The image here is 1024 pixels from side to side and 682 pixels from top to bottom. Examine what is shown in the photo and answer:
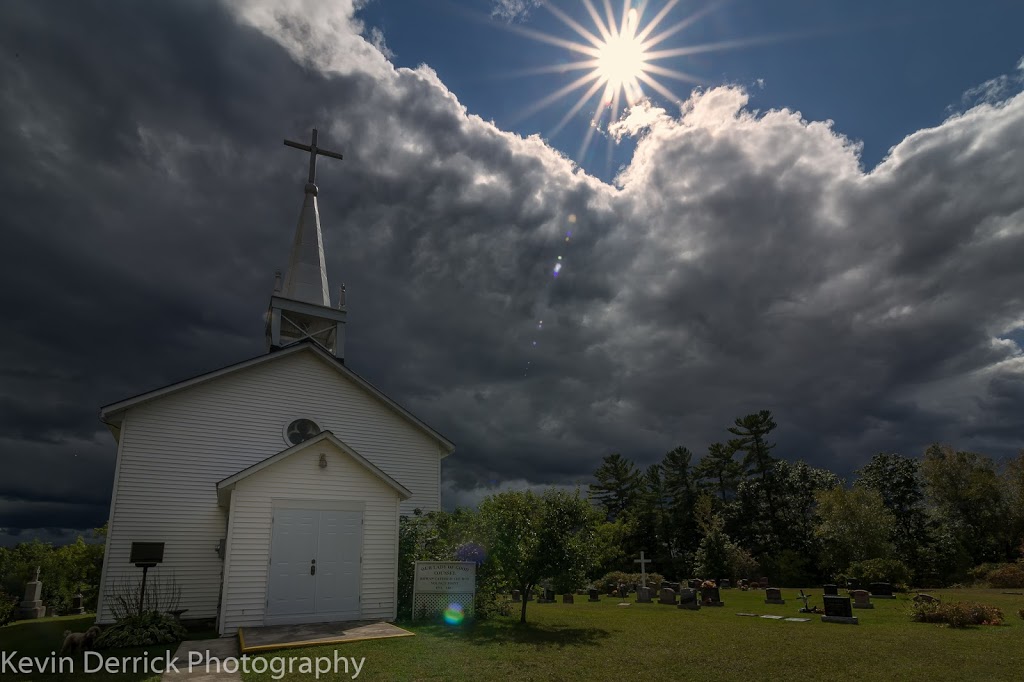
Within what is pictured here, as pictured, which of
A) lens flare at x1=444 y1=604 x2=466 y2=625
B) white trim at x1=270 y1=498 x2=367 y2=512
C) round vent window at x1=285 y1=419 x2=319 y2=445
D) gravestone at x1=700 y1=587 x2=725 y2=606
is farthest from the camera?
gravestone at x1=700 y1=587 x2=725 y2=606

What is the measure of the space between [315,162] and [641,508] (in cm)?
4852

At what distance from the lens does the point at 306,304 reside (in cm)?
2252

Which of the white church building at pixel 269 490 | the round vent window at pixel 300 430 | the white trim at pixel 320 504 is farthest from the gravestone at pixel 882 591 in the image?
the round vent window at pixel 300 430

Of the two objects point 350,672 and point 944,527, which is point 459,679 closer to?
point 350,672

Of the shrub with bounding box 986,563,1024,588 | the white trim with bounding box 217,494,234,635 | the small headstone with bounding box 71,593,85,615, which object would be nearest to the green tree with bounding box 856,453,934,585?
the shrub with bounding box 986,563,1024,588

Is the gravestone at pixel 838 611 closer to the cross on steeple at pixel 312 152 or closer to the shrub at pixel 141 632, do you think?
the shrub at pixel 141 632

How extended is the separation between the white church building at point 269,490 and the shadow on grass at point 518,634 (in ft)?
7.87

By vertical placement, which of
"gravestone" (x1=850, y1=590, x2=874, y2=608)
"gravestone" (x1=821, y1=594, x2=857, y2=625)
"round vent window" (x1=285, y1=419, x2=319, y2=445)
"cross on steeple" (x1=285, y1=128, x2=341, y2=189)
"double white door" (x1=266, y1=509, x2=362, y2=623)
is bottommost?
"gravestone" (x1=850, y1=590, x2=874, y2=608)

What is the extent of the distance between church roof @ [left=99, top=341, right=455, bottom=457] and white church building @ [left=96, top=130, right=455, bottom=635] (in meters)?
0.04

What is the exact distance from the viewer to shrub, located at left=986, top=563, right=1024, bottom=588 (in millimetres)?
31089

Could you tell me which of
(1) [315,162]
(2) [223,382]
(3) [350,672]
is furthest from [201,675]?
(1) [315,162]

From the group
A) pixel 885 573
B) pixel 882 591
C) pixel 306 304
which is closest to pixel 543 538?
pixel 306 304

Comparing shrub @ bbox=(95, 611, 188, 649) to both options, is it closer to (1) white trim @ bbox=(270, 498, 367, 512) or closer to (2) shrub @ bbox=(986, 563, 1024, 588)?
(1) white trim @ bbox=(270, 498, 367, 512)

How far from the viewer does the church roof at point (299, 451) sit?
13828mm
